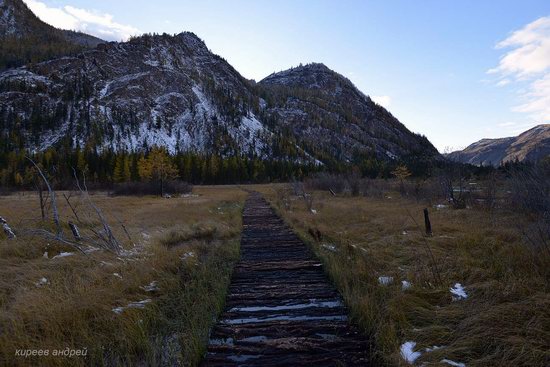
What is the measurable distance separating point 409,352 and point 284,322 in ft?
6.31

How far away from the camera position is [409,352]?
13.0ft

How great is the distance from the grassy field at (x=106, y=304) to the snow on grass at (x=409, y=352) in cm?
258

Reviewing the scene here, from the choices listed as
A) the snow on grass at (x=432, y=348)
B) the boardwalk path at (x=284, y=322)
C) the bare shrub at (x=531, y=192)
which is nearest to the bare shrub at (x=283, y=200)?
the bare shrub at (x=531, y=192)

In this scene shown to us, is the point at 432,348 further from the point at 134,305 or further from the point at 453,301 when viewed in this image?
the point at 134,305

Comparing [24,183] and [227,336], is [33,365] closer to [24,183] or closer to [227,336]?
[227,336]

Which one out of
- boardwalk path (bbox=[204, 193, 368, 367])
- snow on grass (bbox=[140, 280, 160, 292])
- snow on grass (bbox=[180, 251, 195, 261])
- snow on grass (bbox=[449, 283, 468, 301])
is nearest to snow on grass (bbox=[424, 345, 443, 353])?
boardwalk path (bbox=[204, 193, 368, 367])

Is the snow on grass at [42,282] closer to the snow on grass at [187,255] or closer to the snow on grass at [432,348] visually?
the snow on grass at [187,255]

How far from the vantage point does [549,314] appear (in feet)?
13.2

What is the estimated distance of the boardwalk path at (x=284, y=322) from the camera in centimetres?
407

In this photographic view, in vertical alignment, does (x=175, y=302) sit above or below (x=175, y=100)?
below

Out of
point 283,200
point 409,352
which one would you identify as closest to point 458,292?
point 409,352

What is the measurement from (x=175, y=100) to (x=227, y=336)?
165 metres

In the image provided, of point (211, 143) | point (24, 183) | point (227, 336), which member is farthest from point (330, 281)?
point (211, 143)

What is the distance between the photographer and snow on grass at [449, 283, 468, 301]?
5412 millimetres
